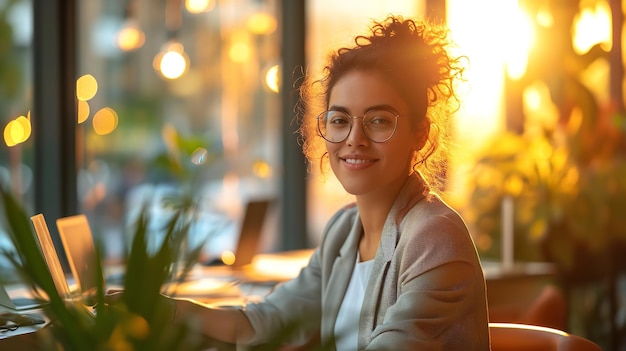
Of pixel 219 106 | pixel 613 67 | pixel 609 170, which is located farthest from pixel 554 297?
pixel 219 106

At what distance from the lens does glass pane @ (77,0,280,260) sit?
17.1ft

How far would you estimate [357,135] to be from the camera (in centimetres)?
200

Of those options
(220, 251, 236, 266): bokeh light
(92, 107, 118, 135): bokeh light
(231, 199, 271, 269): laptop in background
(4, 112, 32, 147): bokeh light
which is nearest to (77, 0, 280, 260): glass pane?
(92, 107, 118, 135): bokeh light

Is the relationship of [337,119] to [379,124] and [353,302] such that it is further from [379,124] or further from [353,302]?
[353,302]

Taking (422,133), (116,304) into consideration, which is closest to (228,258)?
(422,133)

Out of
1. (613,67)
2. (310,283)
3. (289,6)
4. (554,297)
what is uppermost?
(289,6)

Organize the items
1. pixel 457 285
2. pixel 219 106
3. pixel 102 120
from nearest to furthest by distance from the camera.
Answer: pixel 457 285 < pixel 102 120 < pixel 219 106

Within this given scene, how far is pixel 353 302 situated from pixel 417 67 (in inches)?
22.0

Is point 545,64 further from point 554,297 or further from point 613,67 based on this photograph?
point 554,297

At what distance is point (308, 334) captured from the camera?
115cm

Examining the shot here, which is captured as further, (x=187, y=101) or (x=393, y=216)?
(x=187, y=101)

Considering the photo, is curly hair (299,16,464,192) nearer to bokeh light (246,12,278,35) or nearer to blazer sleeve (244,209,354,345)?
blazer sleeve (244,209,354,345)

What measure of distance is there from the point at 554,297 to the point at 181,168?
2455 millimetres

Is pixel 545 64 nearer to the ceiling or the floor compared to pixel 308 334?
nearer to the ceiling
